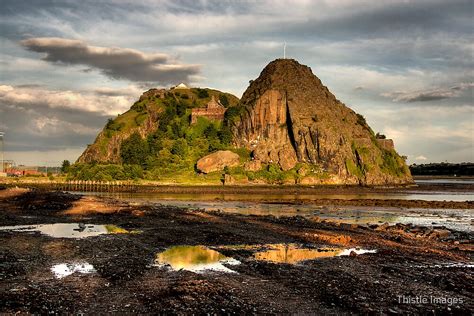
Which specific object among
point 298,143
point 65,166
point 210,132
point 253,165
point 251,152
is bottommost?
point 65,166

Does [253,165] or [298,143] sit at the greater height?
[298,143]

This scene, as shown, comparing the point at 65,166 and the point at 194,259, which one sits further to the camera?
the point at 65,166

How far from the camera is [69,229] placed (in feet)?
124

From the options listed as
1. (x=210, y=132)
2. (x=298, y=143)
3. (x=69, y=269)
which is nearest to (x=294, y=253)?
(x=69, y=269)

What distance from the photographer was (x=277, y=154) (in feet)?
609

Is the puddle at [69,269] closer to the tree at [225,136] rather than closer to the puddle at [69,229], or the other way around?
the puddle at [69,229]

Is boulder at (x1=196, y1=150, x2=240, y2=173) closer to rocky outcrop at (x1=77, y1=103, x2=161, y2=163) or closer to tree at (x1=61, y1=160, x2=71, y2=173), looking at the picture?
rocky outcrop at (x1=77, y1=103, x2=161, y2=163)

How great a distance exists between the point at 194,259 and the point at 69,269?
7107mm

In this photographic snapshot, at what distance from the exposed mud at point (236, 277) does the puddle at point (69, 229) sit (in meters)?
1.72

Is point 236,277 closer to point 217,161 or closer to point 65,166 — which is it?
point 217,161

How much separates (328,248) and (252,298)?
14446 mm

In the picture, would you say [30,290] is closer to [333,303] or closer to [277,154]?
[333,303]

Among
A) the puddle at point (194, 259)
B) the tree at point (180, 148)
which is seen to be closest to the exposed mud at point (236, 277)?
the puddle at point (194, 259)

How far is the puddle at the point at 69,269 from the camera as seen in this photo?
20.7 metres
